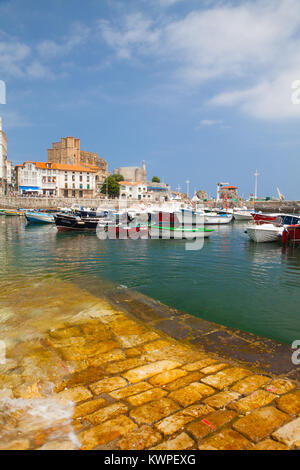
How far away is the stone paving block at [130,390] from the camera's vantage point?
4195 millimetres

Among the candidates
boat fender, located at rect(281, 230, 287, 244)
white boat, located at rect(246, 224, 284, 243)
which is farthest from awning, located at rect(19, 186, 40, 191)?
boat fender, located at rect(281, 230, 287, 244)

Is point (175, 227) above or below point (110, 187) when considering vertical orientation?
below

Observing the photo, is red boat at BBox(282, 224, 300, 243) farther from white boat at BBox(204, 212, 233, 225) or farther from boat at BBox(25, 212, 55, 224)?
boat at BBox(25, 212, 55, 224)

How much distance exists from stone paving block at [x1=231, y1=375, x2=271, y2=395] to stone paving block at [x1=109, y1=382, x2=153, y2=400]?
133cm

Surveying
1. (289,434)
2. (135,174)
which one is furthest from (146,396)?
(135,174)

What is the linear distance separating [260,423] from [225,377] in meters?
1.18

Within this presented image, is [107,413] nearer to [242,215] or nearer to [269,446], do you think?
[269,446]

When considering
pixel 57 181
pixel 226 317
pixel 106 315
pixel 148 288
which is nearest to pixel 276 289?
pixel 226 317

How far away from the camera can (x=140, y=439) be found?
328 cm

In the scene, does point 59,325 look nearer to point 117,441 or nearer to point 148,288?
point 117,441

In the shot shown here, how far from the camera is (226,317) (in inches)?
341

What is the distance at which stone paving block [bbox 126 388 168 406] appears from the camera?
13.2ft

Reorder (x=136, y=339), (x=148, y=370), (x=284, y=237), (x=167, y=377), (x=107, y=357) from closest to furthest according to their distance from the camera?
(x=167, y=377) < (x=148, y=370) < (x=107, y=357) < (x=136, y=339) < (x=284, y=237)
